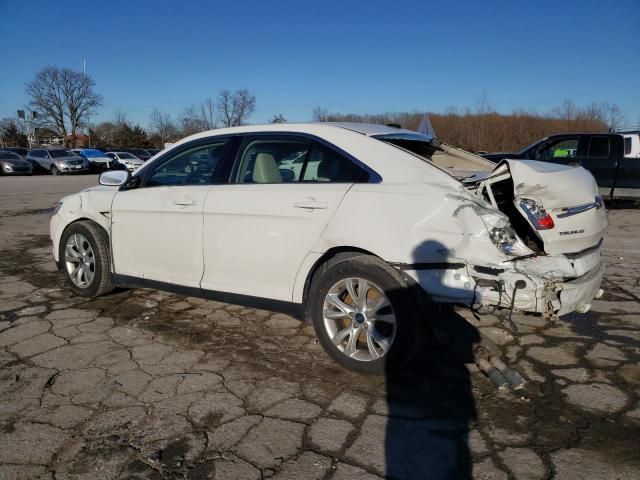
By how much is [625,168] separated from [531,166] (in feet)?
31.4

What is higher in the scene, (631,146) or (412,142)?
(631,146)

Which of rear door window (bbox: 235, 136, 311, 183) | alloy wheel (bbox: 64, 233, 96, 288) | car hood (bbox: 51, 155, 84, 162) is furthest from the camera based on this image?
car hood (bbox: 51, 155, 84, 162)

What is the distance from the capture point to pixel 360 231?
122 inches

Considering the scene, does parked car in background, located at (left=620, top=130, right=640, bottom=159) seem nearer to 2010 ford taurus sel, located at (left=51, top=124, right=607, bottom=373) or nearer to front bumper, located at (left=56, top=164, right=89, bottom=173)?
2010 ford taurus sel, located at (left=51, top=124, right=607, bottom=373)

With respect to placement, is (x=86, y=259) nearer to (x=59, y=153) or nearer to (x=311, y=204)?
(x=311, y=204)

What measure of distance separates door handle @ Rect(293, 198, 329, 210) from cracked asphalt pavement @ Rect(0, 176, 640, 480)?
1.09 metres

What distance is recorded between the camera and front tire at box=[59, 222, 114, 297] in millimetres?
4535

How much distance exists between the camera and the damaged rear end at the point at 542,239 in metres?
2.84

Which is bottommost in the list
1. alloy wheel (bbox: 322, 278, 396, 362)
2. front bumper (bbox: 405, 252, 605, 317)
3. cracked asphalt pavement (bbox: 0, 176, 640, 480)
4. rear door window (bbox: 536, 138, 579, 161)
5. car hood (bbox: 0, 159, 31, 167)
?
cracked asphalt pavement (bbox: 0, 176, 640, 480)

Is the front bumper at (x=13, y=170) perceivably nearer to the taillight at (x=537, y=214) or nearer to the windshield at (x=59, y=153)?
the windshield at (x=59, y=153)

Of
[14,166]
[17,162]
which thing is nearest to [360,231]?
[14,166]

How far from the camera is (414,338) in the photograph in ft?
9.86

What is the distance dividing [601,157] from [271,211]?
10.5 meters

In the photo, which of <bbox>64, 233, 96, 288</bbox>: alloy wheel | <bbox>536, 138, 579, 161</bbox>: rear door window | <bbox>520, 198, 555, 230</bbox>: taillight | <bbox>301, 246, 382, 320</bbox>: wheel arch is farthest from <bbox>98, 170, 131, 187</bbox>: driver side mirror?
<bbox>536, 138, 579, 161</bbox>: rear door window
